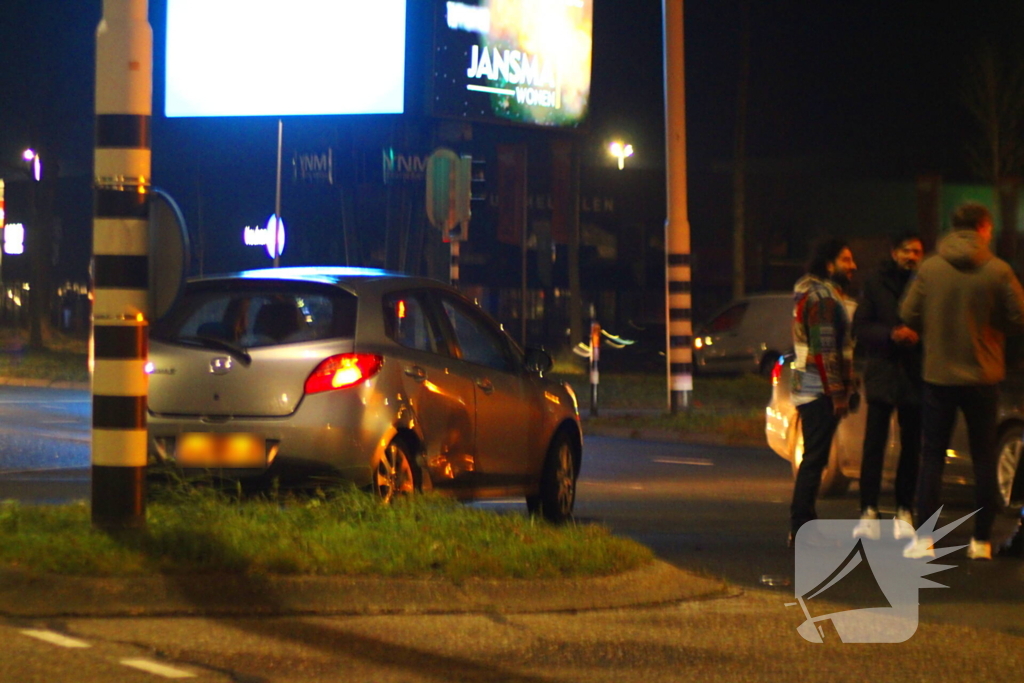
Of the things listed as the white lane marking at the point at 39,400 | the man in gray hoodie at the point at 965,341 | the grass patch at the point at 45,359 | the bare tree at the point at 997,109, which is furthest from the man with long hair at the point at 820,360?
the bare tree at the point at 997,109

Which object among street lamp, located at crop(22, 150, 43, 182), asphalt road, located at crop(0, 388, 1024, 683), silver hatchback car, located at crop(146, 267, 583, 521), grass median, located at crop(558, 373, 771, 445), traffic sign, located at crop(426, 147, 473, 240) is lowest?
asphalt road, located at crop(0, 388, 1024, 683)

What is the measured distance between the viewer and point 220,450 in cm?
810

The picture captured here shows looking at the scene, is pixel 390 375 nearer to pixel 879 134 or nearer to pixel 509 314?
pixel 509 314

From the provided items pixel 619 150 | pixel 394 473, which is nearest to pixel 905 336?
pixel 394 473

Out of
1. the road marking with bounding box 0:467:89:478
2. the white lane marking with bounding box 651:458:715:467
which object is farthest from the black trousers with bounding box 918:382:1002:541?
the road marking with bounding box 0:467:89:478

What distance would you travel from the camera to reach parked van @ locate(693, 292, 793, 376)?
28.5 metres

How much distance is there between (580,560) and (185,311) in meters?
2.96

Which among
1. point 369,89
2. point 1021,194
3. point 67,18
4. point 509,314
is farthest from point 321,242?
→ point 1021,194

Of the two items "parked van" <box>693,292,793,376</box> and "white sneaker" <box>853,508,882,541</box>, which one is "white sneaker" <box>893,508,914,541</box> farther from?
"parked van" <box>693,292,793,376</box>

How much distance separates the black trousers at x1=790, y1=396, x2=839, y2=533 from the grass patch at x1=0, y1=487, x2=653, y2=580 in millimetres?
1420

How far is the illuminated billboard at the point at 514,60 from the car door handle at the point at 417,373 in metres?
23.8

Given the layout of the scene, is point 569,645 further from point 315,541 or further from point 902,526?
point 902,526

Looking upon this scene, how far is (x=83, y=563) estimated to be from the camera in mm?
6438

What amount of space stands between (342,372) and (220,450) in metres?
0.79
